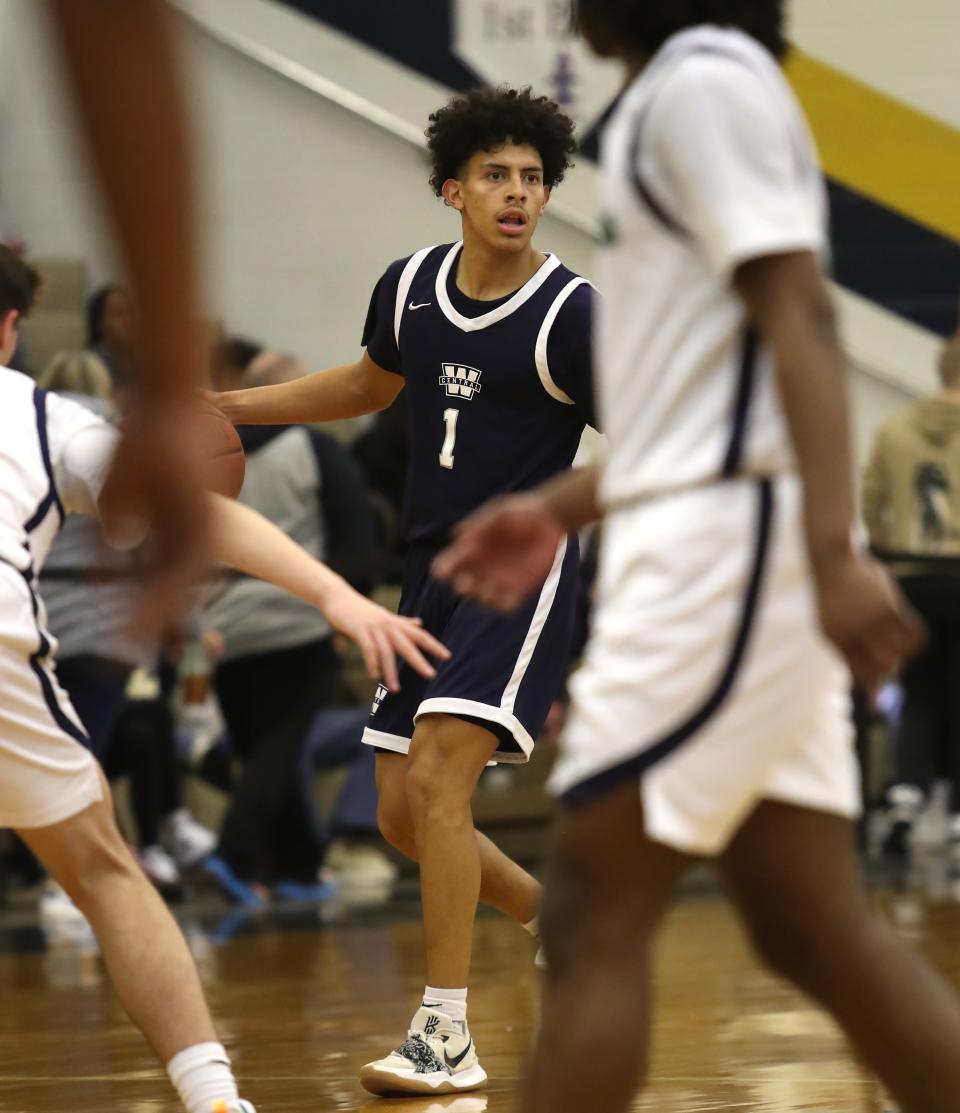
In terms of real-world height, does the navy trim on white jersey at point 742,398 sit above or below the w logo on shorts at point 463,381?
above

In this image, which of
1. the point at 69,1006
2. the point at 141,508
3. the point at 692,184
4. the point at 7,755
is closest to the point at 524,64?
the point at 69,1006

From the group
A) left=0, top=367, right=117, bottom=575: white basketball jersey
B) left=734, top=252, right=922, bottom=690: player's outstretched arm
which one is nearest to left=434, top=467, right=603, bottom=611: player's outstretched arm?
left=734, top=252, right=922, bottom=690: player's outstretched arm

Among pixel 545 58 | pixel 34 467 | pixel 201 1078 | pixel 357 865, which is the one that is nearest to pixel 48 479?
pixel 34 467

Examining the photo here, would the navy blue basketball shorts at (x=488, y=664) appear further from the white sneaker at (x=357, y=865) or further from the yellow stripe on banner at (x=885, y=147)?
the yellow stripe on banner at (x=885, y=147)

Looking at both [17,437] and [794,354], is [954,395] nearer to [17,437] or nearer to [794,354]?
[17,437]

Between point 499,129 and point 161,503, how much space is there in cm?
412

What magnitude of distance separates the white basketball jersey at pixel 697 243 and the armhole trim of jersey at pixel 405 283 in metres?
2.35

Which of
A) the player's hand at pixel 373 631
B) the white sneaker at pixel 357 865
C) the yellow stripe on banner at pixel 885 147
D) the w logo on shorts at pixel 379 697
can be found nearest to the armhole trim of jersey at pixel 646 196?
the player's hand at pixel 373 631

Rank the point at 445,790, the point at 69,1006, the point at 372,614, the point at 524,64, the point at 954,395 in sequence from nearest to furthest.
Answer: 1. the point at 372,614
2. the point at 445,790
3. the point at 69,1006
4. the point at 954,395
5. the point at 524,64

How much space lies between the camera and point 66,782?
3637 mm

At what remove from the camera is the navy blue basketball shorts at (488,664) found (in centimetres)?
468

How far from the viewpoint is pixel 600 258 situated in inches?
105

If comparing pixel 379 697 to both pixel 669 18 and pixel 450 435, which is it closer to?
pixel 450 435

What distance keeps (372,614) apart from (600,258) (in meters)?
0.70
